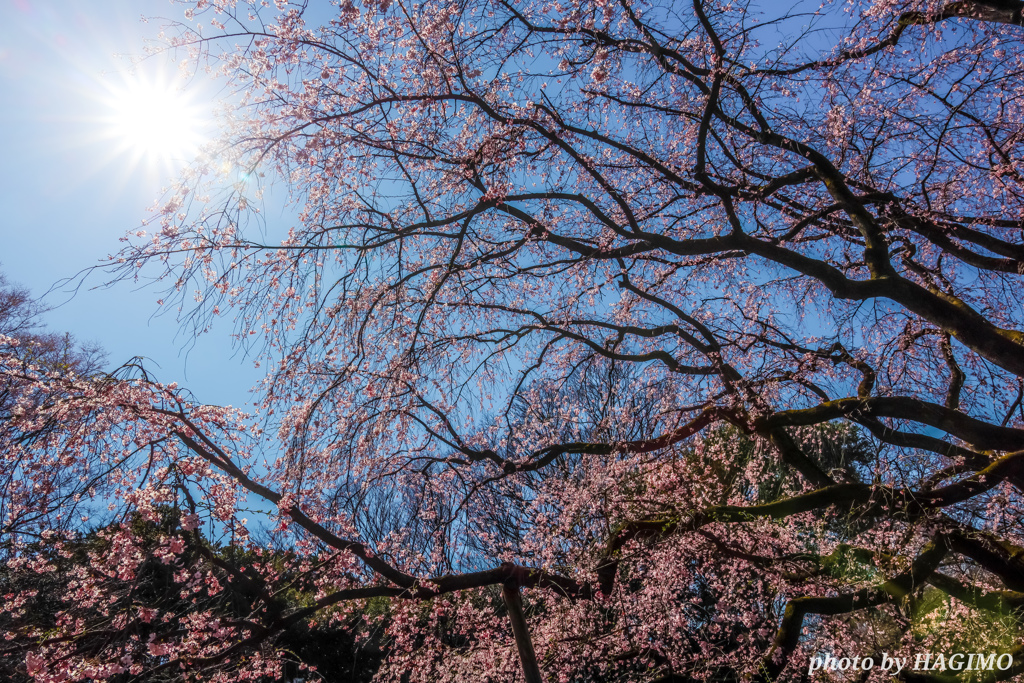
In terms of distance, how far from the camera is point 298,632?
13.7m

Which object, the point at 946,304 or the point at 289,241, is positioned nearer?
the point at 946,304

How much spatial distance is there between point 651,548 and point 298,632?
34.9 feet

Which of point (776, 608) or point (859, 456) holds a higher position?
point (859, 456)

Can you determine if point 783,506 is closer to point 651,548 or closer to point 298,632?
point 651,548

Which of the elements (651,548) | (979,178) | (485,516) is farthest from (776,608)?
(979,178)

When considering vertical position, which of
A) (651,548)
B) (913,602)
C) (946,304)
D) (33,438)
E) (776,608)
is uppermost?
(946,304)

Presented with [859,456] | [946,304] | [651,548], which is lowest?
[651,548]

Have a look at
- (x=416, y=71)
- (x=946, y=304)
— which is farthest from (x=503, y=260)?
(x=946, y=304)

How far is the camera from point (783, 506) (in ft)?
17.4

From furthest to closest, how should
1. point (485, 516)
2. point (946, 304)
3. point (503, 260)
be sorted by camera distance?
point (485, 516)
point (503, 260)
point (946, 304)

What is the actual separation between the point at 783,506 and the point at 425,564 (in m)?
5.12

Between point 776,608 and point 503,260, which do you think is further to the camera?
point 776,608

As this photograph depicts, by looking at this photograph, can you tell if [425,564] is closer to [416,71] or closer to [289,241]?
[289,241]

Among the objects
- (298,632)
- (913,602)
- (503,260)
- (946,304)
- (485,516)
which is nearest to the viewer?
(946,304)
